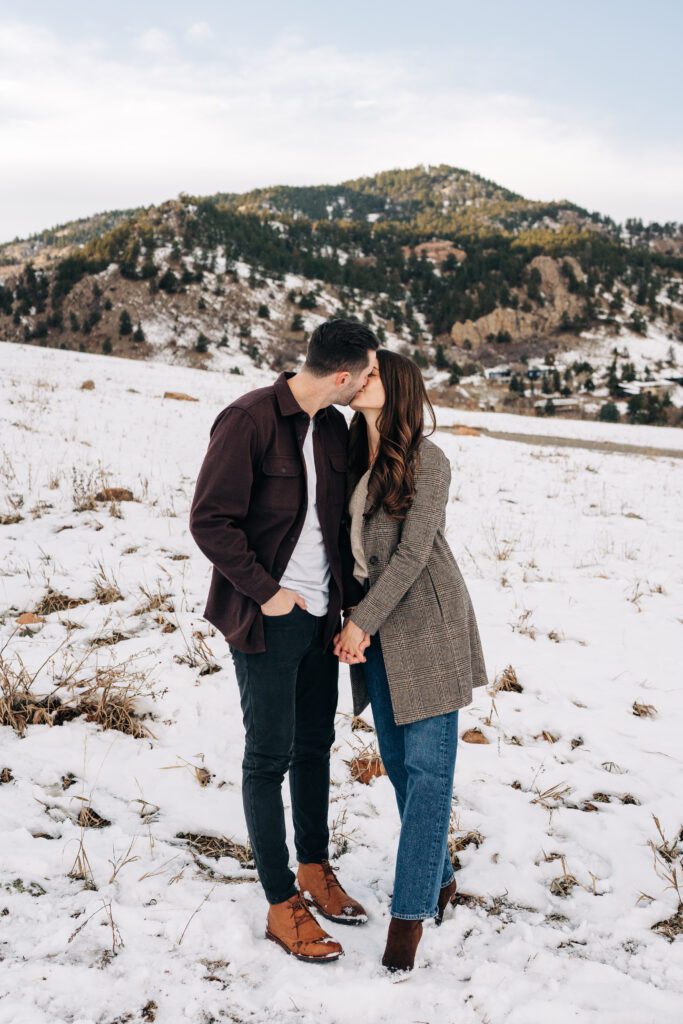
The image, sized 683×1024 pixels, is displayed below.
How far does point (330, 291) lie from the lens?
6831 centimetres

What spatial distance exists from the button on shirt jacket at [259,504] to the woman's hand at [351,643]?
0.05 m

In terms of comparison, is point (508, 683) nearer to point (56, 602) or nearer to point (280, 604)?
point (280, 604)

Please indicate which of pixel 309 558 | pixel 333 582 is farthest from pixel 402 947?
pixel 309 558

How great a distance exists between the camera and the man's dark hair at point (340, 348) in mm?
2328

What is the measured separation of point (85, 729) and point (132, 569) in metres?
2.26

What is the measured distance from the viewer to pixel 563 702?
14.0 feet

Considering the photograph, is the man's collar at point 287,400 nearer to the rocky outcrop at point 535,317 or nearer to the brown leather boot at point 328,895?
the brown leather boot at point 328,895

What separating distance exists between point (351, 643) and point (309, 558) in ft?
1.16

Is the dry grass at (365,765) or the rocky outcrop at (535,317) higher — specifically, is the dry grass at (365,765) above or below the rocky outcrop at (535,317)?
below

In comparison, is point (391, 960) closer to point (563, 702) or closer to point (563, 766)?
point (563, 766)

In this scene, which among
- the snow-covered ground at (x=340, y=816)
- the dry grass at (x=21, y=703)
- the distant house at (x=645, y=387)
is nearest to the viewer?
the snow-covered ground at (x=340, y=816)

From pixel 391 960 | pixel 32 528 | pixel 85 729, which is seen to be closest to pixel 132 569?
pixel 32 528

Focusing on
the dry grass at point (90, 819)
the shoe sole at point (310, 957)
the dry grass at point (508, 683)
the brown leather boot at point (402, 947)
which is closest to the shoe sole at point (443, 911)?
the brown leather boot at point (402, 947)

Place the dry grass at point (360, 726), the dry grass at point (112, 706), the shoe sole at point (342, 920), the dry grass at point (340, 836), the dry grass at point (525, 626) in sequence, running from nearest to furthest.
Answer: the shoe sole at point (342, 920) < the dry grass at point (340, 836) < the dry grass at point (112, 706) < the dry grass at point (360, 726) < the dry grass at point (525, 626)
